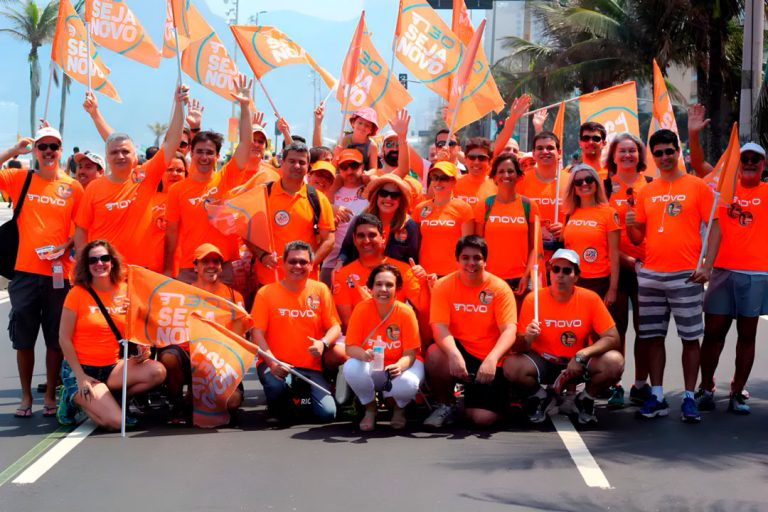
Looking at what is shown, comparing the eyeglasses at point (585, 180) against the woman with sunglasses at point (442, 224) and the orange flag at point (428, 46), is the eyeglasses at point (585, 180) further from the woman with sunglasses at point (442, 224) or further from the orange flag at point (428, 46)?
the orange flag at point (428, 46)

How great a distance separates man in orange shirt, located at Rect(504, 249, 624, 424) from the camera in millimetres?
7727

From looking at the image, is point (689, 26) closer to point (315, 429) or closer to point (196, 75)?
point (196, 75)

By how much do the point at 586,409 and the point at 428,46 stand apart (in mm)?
5059

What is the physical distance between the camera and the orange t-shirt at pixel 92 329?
307 inches

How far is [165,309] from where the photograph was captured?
7859mm

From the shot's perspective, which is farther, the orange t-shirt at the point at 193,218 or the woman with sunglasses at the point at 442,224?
the orange t-shirt at the point at 193,218

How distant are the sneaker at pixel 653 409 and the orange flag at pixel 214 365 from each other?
295 cm

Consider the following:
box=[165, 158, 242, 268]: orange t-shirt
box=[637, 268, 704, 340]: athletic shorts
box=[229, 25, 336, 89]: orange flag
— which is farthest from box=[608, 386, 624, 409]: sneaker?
box=[229, 25, 336, 89]: orange flag

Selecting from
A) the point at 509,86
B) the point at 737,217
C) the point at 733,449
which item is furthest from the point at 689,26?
the point at 733,449

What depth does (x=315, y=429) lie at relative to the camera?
25.6 ft

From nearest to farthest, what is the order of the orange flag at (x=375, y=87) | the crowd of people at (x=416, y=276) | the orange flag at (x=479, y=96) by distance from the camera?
the crowd of people at (x=416, y=276) < the orange flag at (x=479, y=96) < the orange flag at (x=375, y=87)

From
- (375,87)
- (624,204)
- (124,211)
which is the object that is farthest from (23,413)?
(375,87)

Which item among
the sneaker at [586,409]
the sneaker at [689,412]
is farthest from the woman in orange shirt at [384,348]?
the sneaker at [689,412]

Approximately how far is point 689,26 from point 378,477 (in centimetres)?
2362
